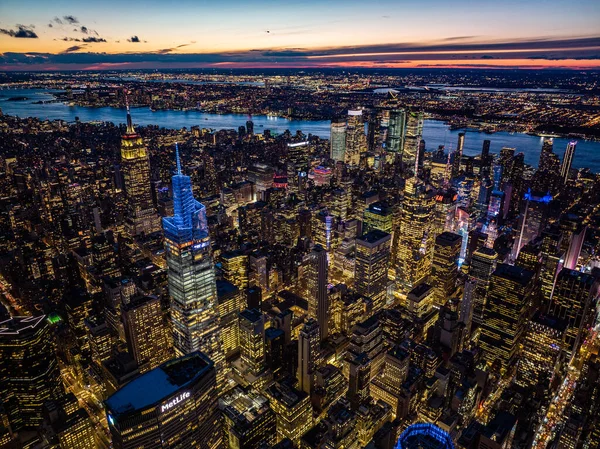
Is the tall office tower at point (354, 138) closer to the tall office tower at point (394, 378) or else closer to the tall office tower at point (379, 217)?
the tall office tower at point (379, 217)

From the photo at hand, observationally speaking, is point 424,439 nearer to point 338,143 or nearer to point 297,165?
point 297,165

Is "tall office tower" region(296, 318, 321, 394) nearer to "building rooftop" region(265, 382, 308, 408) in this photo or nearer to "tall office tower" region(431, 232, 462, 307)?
"building rooftop" region(265, 382, 308, 408)

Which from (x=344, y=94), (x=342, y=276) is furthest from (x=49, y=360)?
(x=344, y=94)

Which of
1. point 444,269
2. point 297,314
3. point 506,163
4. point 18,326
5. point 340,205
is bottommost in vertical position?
point 297,314

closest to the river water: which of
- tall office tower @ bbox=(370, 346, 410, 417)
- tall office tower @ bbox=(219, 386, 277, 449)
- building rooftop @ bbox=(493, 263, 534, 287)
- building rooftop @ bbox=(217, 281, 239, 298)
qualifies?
building rooftop @ bbox=(493, 263, 534, 287)

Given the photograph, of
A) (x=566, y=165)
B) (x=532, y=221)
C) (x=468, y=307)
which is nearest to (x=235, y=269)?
(x=468, y=307)

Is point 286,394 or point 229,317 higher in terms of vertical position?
point 229,317

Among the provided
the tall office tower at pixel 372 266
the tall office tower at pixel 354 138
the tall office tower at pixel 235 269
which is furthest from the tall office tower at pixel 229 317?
the tall office tower at pixel 354 138
